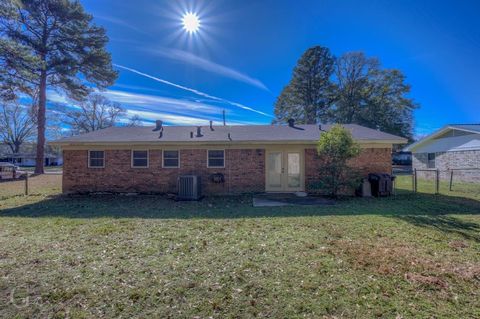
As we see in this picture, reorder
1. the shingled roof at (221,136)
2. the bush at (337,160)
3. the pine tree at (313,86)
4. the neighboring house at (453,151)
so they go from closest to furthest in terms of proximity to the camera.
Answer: the bush at (337,160)
the shingled roof at (221,136)
the neighboring house at (453,151)
the pine tree at (313,86)

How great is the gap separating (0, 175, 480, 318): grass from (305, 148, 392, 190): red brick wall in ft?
12.3

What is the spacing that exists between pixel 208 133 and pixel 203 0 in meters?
6.00

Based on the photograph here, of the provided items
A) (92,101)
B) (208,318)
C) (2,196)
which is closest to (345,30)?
(208,318)

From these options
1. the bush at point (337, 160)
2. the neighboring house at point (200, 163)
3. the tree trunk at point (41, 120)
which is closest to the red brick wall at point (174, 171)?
the neighboring house at point (200, 163)

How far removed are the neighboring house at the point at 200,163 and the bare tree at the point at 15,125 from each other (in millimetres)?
40614

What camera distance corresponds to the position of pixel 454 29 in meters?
12.1

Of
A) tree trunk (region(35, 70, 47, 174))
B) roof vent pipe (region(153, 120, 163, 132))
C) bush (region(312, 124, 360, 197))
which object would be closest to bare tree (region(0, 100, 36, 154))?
tree trunk (region(35, 70, 47, 174))

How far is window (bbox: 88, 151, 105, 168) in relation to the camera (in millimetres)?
11312

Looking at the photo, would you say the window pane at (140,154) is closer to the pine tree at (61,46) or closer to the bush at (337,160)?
the bush at (337,160)

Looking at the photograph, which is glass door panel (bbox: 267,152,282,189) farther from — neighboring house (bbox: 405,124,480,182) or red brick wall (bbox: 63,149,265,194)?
neighboring house (bbox: 405,124,480,182)

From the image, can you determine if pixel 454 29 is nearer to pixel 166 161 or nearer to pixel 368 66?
pixel 166 161

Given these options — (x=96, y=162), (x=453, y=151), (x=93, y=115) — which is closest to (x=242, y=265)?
(x=96, y=162)

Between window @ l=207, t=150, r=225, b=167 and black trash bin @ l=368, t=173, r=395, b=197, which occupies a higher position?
window @ l=207, t=150, r=225, b=167

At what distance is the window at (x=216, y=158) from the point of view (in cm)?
1118
